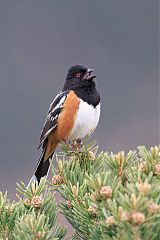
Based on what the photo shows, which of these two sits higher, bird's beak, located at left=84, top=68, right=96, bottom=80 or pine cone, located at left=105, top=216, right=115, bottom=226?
bird's beak, located at left=84, top=68, right=96, bottom=80

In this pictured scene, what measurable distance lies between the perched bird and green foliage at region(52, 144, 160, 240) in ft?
2.74

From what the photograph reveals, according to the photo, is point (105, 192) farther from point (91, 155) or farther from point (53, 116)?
point (53, 116)

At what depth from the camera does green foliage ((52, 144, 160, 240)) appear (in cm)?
48

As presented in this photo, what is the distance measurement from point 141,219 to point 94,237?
0.13 m

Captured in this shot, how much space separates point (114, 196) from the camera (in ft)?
1.84

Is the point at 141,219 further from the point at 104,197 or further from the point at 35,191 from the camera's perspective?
the point at 35,191

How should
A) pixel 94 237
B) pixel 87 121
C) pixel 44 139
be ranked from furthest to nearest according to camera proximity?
pixel 44 139
pixel 87 121
pixel 94 237

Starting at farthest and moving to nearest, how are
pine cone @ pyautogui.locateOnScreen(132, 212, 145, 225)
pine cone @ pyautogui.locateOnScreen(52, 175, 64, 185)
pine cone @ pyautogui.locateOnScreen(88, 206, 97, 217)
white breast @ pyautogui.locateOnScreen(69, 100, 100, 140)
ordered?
white breast @ pyautogui.locateOnScreen(69, 100, 100, 140)
pine cone @ pyautogui.locateOnScreen(52, 175, 64, 185)
pine cone @ pyautogui.locateOnScreen(88, 206, 97, 217)
pine cone @ pyautogui.locateOnScreen(132, 212, 145, 225)

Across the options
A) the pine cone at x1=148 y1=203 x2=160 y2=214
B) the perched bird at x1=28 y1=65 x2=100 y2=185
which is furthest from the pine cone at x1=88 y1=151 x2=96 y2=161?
the perched bird at x1=28 y1=65 x2=100 y2=185

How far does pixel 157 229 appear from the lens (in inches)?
20.5

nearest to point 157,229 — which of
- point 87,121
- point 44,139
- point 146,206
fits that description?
point 146,206

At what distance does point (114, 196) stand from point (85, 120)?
115 cm

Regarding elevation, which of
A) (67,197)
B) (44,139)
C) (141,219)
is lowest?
(141,219)

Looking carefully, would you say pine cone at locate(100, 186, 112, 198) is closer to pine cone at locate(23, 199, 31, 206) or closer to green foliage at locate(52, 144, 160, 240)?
green foliage at locate(52, 144, 160, 240)
